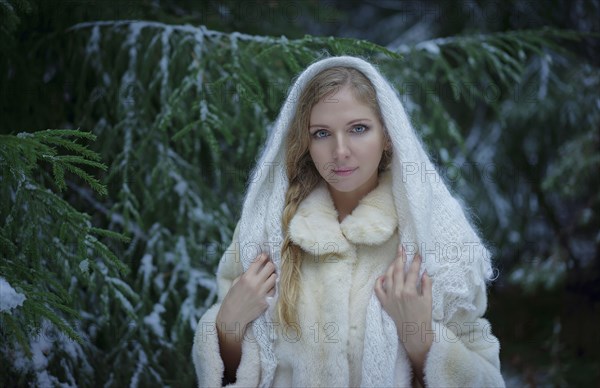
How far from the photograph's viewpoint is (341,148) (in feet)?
6.49

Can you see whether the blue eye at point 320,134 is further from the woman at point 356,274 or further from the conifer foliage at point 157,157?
the conifer foliage at point 157,157

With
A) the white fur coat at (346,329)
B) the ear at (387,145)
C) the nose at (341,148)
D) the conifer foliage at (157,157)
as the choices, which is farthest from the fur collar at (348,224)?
the conifer foliage at (157,157)

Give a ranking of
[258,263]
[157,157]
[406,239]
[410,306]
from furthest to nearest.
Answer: [157,157], [258,263], [406,239], [410,306]

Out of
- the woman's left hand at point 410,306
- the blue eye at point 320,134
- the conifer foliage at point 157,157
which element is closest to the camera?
the woman's left hand at point 410,306

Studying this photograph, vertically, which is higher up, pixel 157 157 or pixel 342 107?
pixel 157 157

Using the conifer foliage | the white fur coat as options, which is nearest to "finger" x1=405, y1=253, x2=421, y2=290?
the white fur coat

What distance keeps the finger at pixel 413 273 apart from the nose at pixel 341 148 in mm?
420

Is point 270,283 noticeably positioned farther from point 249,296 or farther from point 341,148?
point 341,148

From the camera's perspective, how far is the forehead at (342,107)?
1.99 m

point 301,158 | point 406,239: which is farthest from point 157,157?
point 406,239

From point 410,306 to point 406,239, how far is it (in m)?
0.23

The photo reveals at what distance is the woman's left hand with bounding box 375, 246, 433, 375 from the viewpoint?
1936mm

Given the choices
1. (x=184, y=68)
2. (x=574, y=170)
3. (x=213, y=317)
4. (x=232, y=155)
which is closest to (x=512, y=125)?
(x=574, y=170)

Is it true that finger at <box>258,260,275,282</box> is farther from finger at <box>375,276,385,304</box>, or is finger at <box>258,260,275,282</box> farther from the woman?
finger at <box>375,276,385,304</box>
